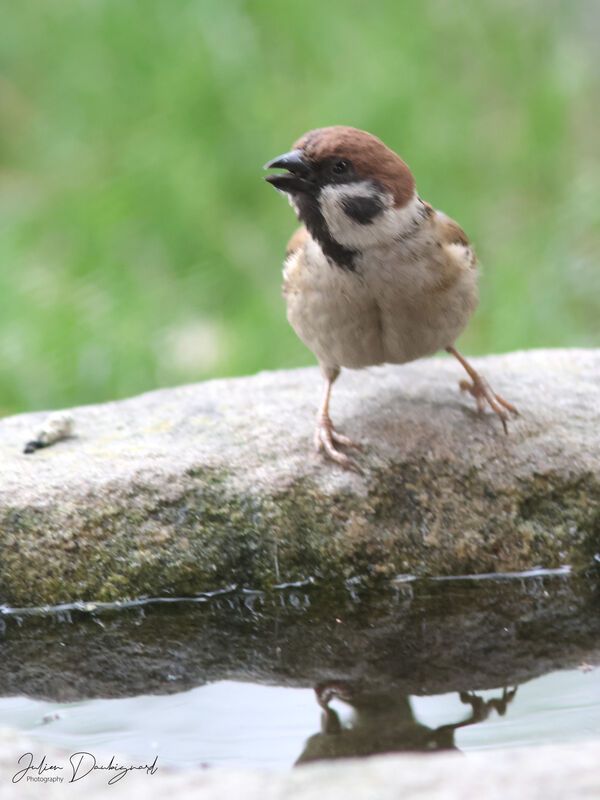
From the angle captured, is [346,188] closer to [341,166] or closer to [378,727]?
[341,166]

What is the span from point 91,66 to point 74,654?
4.51 m

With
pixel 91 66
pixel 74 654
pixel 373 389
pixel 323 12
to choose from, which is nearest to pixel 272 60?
pixel 323 12

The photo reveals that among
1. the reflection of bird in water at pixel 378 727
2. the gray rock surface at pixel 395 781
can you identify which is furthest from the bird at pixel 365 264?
the gray rock surface at pixel 395 781

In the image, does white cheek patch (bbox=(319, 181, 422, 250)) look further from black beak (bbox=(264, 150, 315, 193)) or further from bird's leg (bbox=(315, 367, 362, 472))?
bird's leg (bbox=(315, 367, 362, 472))

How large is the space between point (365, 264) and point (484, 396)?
→ 0.59m

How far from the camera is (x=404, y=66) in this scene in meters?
5.96

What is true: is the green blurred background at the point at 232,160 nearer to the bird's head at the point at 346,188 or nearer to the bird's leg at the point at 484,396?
the bird's leg at the point at 484,396

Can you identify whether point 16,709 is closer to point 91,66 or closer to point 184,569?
point 184,569

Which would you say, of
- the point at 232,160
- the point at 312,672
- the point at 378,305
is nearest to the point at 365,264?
the point at 378,305

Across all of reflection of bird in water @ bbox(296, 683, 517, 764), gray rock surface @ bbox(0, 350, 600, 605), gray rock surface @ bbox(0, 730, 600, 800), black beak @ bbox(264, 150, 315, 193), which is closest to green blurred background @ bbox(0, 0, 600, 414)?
gray rock surface @ bbox(0, 350, 600, 605)

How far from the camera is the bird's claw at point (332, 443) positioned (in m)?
2.84

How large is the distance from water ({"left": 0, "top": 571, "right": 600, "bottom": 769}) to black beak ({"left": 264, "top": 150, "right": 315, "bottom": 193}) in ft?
3.34

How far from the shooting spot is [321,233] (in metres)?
2.77

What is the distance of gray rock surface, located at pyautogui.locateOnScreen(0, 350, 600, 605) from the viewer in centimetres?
266
